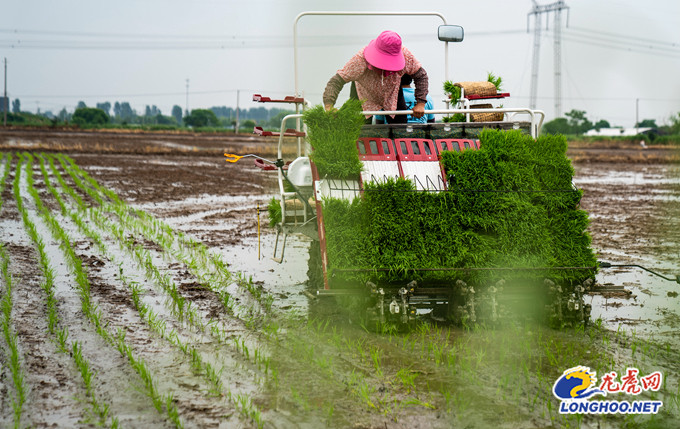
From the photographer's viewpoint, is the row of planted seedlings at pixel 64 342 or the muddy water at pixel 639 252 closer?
the row of planted seedlings at pixel 64 342

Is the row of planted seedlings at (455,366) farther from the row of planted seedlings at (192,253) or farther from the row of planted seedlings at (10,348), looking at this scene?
the row of planted seedlings at (10,348)

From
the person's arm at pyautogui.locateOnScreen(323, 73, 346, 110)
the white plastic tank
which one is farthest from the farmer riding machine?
the person's arm at pyautogui.locateOnScreen(323, 73, 346, 110)

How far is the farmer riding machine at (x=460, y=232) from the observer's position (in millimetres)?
5637

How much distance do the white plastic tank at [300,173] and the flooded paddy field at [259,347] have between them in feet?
4.14

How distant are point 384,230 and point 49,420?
2.89 meters

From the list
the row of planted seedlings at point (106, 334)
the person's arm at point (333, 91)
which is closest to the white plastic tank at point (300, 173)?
the person's arm at point (333, 91)

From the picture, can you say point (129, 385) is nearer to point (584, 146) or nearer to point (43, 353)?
point (43, 353)

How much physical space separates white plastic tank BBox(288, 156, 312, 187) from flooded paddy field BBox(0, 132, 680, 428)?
1.26 m

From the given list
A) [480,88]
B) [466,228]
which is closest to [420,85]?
[480,88]

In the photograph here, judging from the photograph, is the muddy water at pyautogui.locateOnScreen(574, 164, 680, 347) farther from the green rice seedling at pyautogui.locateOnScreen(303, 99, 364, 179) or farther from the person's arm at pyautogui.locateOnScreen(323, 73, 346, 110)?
the person's arm at pyautogui.locateOnScreen(323, 73, 346, 110)

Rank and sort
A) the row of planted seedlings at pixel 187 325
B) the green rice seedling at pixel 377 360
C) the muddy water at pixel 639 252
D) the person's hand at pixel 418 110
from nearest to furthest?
1. the row of planted seedlings at pixel 187 325
2. the green rice seedling at pixel 377 360
3. the muddy water at pixel 639 252
4. the person's hand at pixel 418 110

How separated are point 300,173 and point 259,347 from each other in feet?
5.93

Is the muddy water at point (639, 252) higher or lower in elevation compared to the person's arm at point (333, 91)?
lower

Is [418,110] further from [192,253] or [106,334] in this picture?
[192,253]
